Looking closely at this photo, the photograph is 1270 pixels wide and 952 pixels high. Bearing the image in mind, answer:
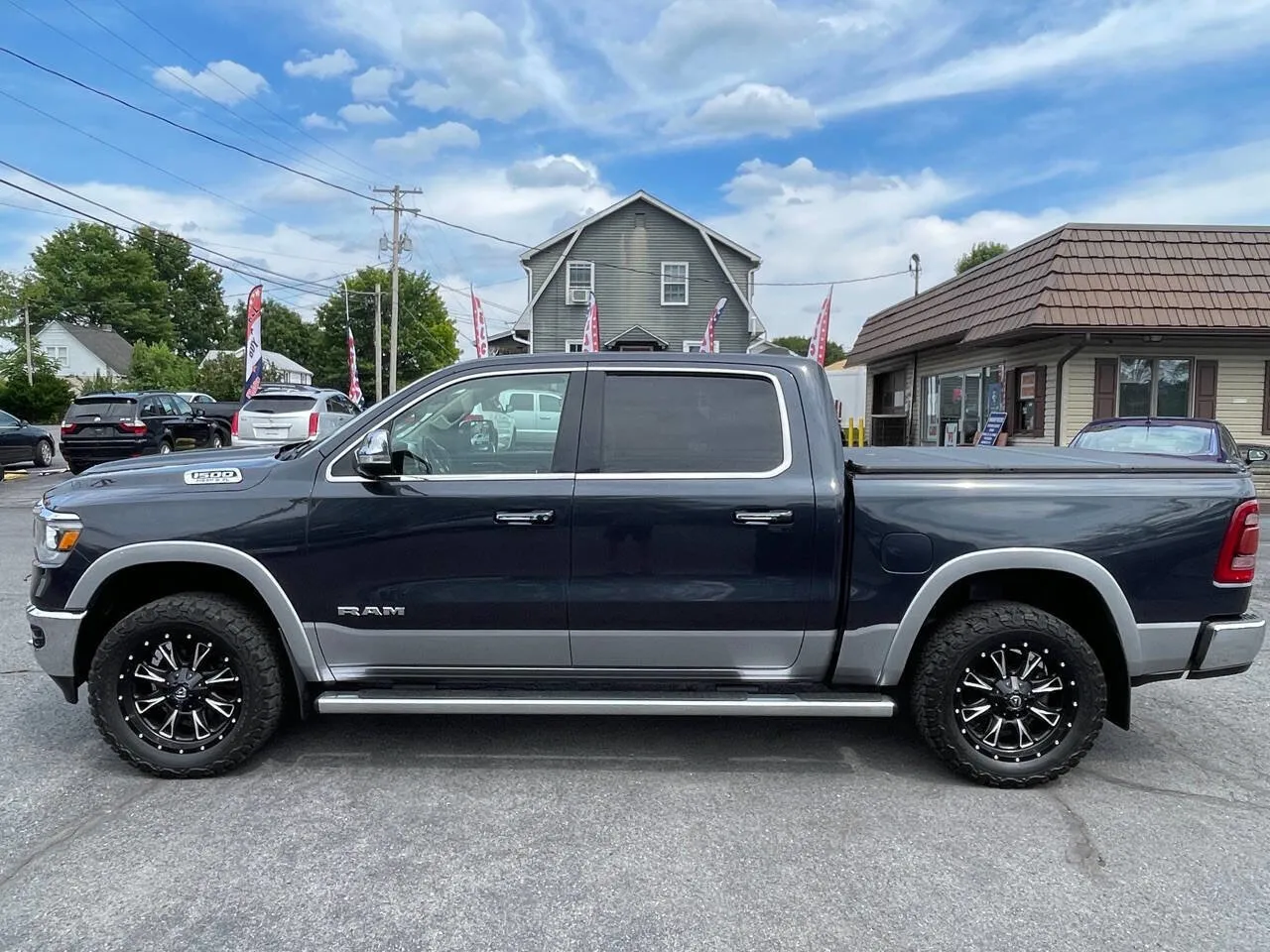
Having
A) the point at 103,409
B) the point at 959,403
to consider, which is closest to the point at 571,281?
the point at 959,403

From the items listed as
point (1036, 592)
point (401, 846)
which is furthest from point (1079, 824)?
point (401, 846)

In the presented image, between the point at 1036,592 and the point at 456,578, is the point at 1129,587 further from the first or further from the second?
the point at 456,578

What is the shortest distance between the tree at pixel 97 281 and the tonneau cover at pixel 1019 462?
79561 mm

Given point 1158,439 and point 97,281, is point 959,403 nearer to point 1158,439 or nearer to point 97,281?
point 1158,439

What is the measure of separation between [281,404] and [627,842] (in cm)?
1502

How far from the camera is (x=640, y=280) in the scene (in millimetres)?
32469

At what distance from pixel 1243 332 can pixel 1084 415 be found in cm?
261

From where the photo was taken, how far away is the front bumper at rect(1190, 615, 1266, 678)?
3.72 meters

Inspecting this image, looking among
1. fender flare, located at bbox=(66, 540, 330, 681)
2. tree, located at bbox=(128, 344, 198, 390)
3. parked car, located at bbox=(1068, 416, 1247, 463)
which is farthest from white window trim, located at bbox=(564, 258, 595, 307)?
tree, located at bbox=(128, 344, 198, 390)

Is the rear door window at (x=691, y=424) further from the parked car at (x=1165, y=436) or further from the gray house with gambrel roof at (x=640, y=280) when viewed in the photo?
the gray house with gambrel roof at (x=640, y=280)

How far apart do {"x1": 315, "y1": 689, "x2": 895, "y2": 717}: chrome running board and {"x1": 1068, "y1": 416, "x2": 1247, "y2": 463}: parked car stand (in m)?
7.51

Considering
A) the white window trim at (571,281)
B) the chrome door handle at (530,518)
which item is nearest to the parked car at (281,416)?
the chrome door handle at (530,518)

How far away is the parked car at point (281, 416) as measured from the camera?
53.0 ft

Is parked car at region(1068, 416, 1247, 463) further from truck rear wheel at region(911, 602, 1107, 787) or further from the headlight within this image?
the headlight
